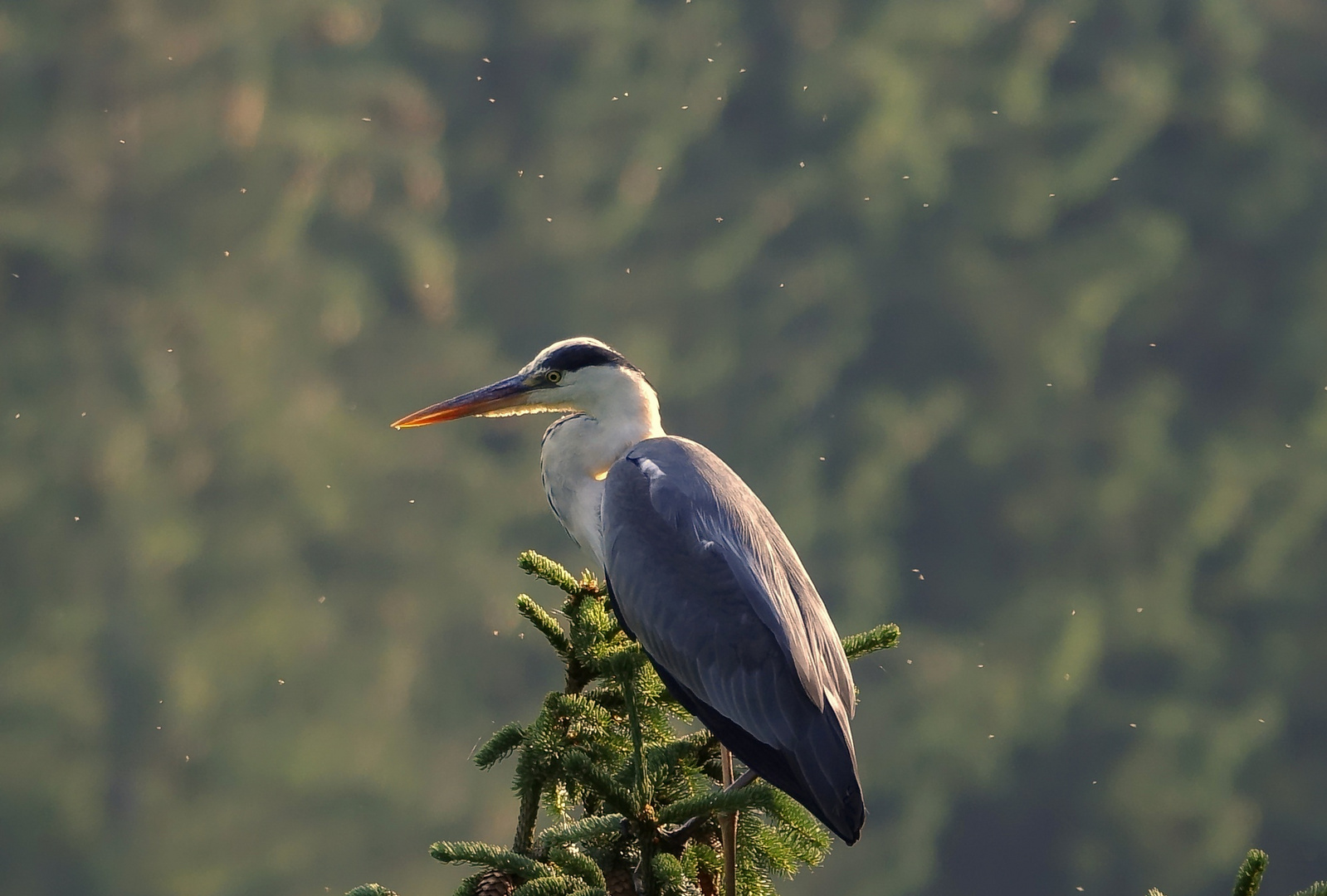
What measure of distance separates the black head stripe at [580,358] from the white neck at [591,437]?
0.04ft

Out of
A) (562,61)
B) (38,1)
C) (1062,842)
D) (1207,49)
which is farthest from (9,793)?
(1207,49)

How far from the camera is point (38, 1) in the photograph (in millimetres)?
8289

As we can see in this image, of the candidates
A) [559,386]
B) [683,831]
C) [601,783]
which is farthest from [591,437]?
[601,783]

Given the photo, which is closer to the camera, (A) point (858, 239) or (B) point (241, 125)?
(B) point (241, 125)

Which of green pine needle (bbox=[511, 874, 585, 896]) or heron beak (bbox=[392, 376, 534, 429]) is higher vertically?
heron beak (bbox=[392, 376, 534, 429])

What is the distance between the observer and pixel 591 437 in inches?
80.9

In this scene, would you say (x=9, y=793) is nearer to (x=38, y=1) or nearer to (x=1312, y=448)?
(x=38, y=1)

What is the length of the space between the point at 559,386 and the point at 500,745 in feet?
2.76

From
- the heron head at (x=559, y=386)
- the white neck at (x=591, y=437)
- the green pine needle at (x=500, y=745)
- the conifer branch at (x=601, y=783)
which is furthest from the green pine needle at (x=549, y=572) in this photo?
the heron head at (x=559, y=386)

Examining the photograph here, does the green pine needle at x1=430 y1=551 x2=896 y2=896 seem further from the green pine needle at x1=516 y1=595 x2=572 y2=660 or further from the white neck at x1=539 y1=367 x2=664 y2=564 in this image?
the white neck at x1=539 y1=367 x2=664 y2=564

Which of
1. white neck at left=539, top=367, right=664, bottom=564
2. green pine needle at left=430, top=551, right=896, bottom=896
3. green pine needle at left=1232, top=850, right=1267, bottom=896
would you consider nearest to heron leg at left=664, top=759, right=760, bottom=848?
green pine needle at left=430, top=551, right=896, bottom=896

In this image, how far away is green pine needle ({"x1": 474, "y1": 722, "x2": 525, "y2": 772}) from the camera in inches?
53.0

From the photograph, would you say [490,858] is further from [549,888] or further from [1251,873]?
[1251,873]

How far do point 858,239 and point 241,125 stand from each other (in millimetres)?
4043
